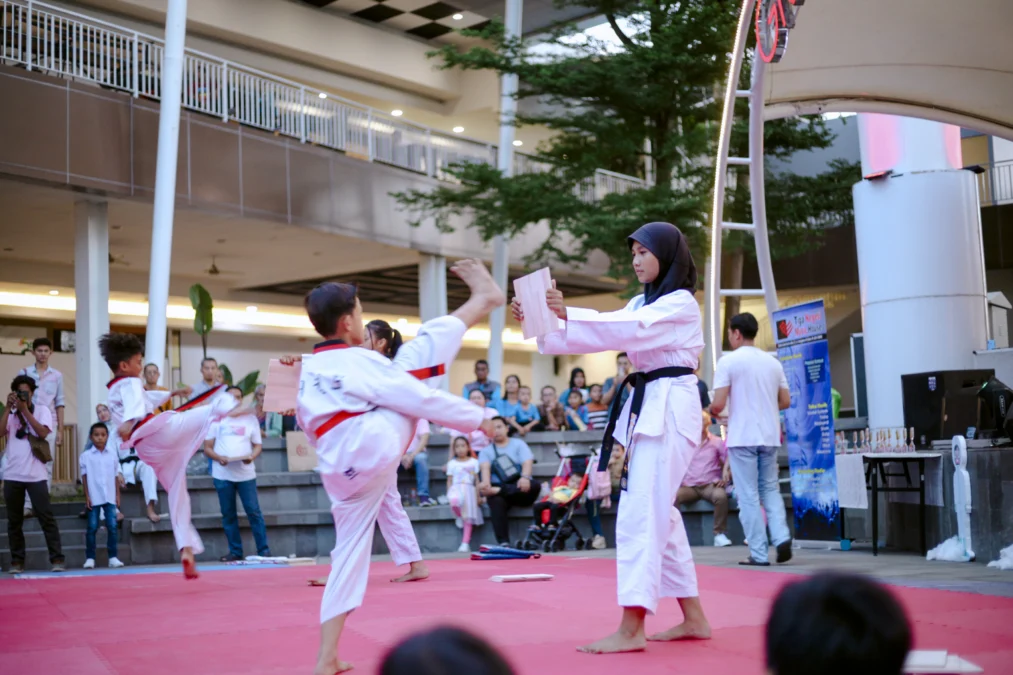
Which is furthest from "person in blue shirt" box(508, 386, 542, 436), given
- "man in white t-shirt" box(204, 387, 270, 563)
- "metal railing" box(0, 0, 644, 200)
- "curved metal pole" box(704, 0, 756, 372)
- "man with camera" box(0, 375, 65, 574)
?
"man with camera" box(0, 375, 65, 574)

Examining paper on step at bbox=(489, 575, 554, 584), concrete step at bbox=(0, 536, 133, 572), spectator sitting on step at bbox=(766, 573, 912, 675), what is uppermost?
spectator sitting on step at bbox=(766, 573, 912, 675)

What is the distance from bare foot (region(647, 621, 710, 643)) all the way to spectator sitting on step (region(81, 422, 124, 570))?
751 cm

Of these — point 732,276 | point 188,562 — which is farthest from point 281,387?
point 732,276

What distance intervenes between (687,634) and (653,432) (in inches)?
34.7

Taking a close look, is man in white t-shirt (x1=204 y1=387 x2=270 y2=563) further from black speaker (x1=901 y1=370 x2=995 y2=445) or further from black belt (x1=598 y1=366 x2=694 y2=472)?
black belt (x1=598 y1=366 x2=694 y2=472)

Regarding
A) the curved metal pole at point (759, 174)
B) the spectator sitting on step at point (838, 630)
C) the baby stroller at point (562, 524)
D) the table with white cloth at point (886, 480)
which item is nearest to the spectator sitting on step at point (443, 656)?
the spectator sitting on step at point (838, 630)

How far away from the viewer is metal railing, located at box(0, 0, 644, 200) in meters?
14.5

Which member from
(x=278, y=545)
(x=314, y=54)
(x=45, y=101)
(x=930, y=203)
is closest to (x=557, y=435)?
(x=278, y=545)

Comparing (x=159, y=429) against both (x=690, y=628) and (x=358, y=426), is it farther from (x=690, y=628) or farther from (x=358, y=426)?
(x=690, y=628)

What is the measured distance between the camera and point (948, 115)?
785 cm

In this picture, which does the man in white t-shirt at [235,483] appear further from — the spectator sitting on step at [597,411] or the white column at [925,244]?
the white column at [925,244]

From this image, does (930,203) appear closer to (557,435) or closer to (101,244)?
(557,435)

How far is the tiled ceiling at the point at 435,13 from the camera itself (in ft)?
77.3

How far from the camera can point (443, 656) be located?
1225 millimetres
